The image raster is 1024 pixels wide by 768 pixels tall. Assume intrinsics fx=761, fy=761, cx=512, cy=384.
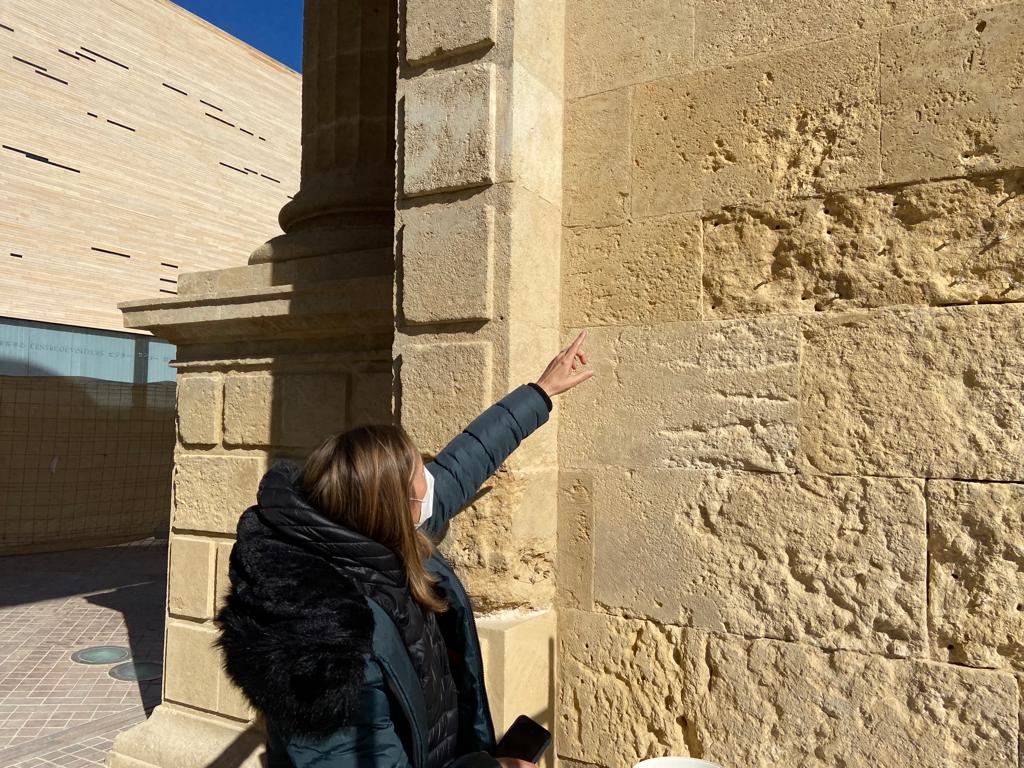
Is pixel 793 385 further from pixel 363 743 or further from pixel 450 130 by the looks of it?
pixel 363 743

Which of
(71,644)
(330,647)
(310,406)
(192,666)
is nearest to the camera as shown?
(330,647)

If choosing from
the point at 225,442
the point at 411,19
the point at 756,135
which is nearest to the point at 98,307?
the point at 225,442

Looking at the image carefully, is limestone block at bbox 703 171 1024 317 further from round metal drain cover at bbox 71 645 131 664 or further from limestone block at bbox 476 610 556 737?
round metal drain cover at bbox 71 645 131 664

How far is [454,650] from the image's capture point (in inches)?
73.5

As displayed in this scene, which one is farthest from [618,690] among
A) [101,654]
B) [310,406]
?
[101,654]

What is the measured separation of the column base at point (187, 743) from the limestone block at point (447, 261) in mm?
2159

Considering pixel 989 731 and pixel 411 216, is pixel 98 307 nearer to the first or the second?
pixel 411 216

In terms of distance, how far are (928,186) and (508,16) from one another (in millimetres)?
1423

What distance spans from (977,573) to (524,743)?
132 centimetres

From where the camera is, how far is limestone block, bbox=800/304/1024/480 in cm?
208

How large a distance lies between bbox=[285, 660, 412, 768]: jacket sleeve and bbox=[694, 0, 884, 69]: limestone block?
7.12ft

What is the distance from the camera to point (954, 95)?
2160 mm

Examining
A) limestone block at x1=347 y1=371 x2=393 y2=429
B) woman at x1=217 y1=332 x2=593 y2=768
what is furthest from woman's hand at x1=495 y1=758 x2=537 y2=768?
limestone block at x1=347 y1=371 x2=393 y2=429

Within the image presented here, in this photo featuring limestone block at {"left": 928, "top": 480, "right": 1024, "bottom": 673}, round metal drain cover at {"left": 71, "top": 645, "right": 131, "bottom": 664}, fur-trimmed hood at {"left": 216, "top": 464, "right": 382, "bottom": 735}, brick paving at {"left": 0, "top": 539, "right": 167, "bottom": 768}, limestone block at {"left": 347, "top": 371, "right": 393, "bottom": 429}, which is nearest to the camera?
fur-trimmed hood at {"left": 216, "top": 464, "right": 382, "bottom": 735}
